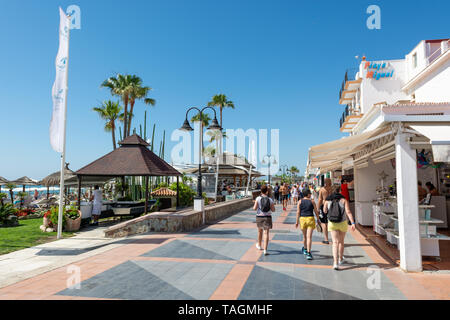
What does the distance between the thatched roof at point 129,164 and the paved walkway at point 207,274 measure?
3.58 m

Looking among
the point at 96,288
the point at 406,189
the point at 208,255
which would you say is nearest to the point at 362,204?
the point at 406,189

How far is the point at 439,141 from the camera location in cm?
463

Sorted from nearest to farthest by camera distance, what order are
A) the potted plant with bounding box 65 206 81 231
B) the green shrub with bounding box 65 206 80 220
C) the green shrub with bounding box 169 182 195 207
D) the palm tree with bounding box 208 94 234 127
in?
1. the potted plant with bounding box 65 206 81 231
2. the green shrub with bounding box 65 206 80 220
3. the green shrub with bounding box 169 182 195 207
4. the palm tree with bounding box 208 94 234 127

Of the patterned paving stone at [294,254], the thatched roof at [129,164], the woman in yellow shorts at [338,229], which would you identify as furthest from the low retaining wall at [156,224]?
the woman in yellow shorts at [338,229]

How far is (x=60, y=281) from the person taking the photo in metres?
4.95

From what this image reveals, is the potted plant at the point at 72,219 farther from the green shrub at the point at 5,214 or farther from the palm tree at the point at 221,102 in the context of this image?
the palm tree at the point at 221,102

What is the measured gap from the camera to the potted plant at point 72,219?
34.3 feet

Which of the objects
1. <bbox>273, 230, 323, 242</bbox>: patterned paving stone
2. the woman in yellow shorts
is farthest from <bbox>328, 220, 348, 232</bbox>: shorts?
<bbox>273, 230, 323, 242</bbox>: patterned paving stone

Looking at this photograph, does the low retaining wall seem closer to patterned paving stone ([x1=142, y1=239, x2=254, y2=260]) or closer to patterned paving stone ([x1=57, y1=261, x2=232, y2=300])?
patterned paving stone ([x1=142, y1=239, x2=254, y2=260])

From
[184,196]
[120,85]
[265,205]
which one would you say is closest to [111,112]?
[120,85]

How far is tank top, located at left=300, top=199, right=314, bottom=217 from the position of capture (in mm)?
6238

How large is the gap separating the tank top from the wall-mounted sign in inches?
748
